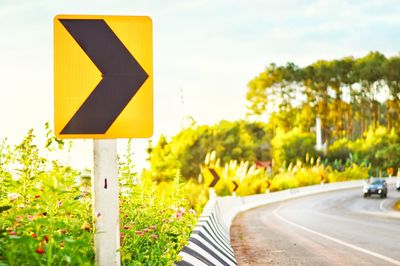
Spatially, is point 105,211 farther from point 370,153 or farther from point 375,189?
point 370,153

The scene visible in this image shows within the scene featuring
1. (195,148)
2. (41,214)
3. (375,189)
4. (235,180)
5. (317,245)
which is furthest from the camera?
(195,148)

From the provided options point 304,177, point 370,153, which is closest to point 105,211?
point 304,177

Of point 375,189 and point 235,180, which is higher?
point 235,180

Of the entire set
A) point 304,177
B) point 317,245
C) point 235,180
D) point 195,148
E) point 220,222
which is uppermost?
point 195,148

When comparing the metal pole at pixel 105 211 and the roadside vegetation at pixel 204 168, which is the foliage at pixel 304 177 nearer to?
the roadside vegetation at pixel 204 168

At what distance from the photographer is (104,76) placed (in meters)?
4.42

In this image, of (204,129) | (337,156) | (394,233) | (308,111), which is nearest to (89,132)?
(394,233)

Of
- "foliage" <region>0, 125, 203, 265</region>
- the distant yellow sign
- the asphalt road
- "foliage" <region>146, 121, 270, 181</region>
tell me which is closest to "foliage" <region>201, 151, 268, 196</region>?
the asphalt road

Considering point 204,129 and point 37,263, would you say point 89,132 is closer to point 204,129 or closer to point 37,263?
point 37,263

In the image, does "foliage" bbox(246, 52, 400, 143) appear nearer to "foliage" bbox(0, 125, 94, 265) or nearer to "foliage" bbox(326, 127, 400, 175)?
"foliage" bbox(326, 127, 400, 175)

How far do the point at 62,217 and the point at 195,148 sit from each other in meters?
59.7

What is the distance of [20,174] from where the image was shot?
6.61 meters

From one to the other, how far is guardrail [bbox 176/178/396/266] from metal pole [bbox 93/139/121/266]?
2.01 metres

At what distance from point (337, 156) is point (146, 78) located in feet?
279
